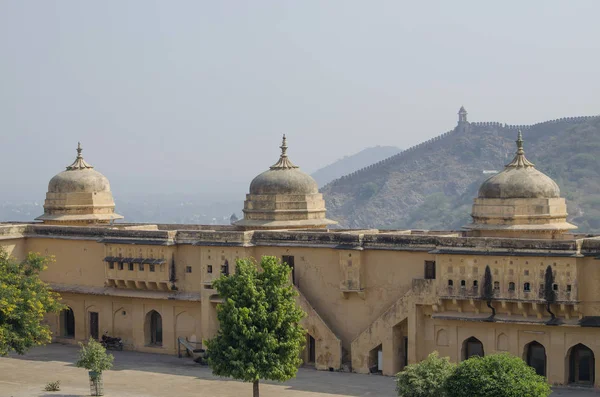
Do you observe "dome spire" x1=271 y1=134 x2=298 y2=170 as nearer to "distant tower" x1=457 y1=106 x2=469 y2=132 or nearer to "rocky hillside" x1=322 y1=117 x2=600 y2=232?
"rocky hillside" x1=322 y1=117 x2=600 y2=232

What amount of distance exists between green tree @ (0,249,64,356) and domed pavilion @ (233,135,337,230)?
6.73 meters

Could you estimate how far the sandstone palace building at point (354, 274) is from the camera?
98.1ft

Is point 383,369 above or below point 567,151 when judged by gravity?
below

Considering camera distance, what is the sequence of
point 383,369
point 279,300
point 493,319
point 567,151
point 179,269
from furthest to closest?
point 567,151 → point 179,269 → point 383,369 → point 493,319 → point 279,300

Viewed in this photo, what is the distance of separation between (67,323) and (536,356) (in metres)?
15.9

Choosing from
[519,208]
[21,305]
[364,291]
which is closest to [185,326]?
[21,305]

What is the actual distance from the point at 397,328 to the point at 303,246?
3.56 meters

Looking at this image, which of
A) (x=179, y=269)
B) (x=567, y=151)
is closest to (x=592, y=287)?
(x=179, y=269)

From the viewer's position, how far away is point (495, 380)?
84.3 ft

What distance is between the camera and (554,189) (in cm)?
3262

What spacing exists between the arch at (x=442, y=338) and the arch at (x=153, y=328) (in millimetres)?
9380

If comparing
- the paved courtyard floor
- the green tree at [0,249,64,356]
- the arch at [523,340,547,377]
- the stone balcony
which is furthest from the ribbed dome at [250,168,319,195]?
the arch at [523,340,547,377]

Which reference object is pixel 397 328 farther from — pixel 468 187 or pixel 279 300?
pixel 468 187

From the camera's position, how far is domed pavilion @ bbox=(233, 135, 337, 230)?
36750 millimetres
